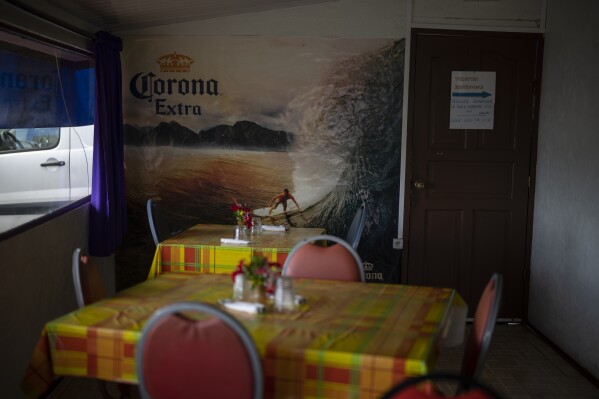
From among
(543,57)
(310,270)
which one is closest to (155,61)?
(310,270)

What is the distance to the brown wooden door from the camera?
214 inches

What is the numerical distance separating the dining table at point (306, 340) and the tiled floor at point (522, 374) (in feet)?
4.25

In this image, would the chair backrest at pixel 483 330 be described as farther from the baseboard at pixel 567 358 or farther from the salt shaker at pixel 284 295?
the baseboard at pixel 567 358

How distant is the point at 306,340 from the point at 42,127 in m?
2.62

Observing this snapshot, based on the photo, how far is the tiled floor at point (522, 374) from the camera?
402 centimetres

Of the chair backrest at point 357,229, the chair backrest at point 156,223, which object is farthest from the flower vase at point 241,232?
the chair backrest at point 357,229

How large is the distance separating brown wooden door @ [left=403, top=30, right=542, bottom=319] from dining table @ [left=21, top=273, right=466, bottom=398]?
251 centimetres

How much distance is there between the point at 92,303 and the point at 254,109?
9.71 ft

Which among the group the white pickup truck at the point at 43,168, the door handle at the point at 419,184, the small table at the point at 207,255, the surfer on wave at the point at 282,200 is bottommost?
the small table at the point at 207,255

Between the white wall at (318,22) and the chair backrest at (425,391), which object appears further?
the white wall at (318,22)

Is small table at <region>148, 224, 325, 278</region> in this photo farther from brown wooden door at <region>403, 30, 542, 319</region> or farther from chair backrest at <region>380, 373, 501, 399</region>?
chair backrest at <region>380, 373, 501, 399</region>

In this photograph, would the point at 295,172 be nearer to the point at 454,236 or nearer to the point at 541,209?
the point at 454,236

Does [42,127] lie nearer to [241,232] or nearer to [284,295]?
[241,232]

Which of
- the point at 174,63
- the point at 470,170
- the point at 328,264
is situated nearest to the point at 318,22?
the point at 174,63
